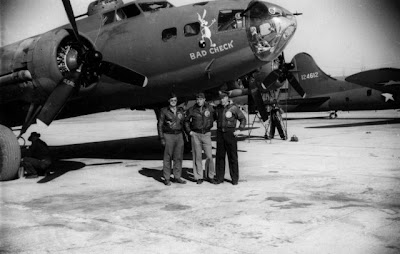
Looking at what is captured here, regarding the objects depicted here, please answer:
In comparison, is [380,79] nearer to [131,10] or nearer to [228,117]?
[131,10]

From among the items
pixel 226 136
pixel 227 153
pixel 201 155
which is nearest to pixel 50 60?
pixel 201 155

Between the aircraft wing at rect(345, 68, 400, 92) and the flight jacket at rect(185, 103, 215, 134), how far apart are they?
2022 centimetres

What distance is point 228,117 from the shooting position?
995cm

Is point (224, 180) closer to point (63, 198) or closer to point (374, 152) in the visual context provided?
point (63, 198)

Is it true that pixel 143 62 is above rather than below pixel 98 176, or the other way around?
above

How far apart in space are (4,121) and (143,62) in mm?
5781

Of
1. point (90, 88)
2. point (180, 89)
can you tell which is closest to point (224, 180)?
point (180, 89)

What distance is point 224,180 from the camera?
10.3 metres

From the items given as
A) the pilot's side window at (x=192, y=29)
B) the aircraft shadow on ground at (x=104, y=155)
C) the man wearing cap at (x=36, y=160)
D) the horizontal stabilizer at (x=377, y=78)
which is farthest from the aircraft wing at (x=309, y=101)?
the man wearing cap at (x=36, y=160)

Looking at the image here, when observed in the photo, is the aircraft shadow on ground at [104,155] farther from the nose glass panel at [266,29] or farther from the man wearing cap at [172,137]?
the nose glass panel at [266,29]

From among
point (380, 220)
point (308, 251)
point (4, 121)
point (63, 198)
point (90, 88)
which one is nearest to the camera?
point (308, 251)

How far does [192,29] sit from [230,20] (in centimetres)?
99

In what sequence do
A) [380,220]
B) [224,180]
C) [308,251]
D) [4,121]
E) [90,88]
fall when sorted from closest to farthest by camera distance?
[308,251] → [380,220] → [224,180] → [90,88] → [4,121]

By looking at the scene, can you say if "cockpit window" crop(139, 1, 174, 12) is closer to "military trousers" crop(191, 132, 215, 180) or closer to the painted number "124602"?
"military trousers" crop(191, 132, 215, 180)
